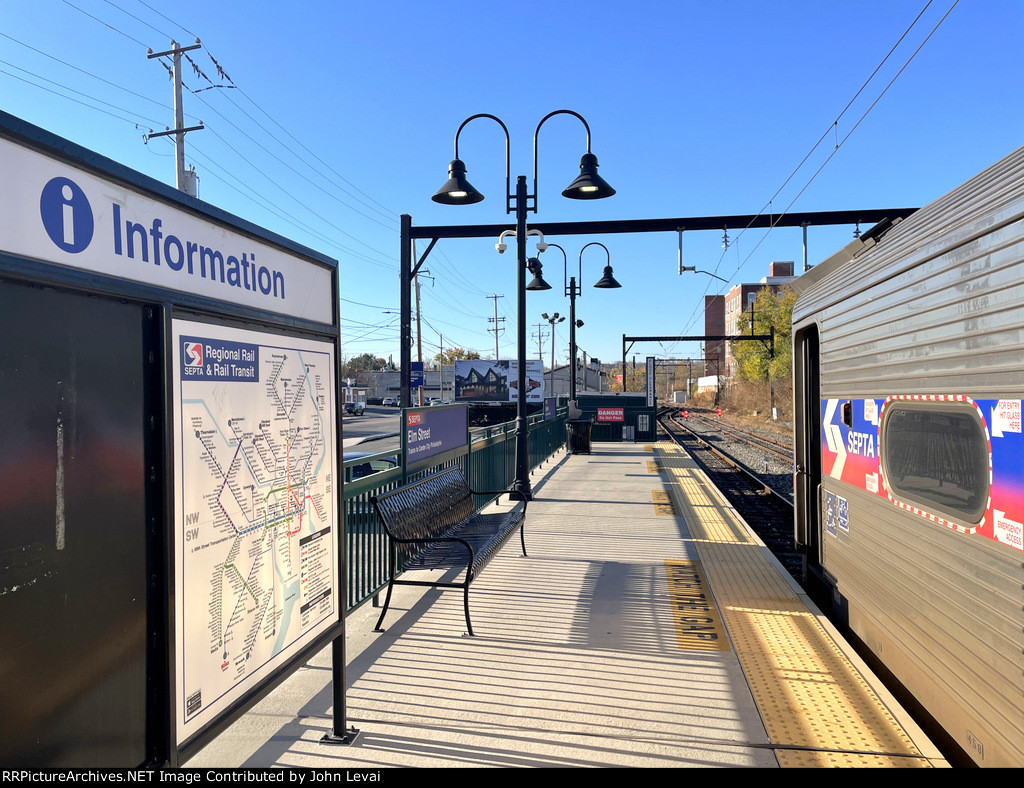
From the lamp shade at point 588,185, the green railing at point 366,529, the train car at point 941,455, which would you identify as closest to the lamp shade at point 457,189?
the lamp shade at point 588,185

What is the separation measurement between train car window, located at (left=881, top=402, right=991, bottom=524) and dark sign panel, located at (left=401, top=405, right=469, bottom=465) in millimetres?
3983

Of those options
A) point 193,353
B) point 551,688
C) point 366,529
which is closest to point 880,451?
point 551,688

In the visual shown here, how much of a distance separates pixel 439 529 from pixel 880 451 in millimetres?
3753

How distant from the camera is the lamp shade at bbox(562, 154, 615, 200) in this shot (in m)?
9.39

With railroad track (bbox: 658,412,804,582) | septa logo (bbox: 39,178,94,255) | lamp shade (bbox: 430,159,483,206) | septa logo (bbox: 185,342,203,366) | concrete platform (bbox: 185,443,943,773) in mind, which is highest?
lamp shade (bbox: 430,159,483,206)

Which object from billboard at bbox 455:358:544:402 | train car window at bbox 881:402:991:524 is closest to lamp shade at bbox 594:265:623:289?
train car window at bbox 881:402:991:524

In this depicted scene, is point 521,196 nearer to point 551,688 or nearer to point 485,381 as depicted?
point 551,688

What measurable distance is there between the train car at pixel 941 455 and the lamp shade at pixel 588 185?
4.81 m

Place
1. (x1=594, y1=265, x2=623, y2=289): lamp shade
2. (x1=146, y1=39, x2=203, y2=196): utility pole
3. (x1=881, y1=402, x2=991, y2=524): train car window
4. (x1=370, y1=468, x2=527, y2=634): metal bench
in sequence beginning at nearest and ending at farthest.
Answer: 1. (x1=881, y1=402, x2=991, y2=524): train car window
2. (x1=370, y1=468, x2=527, y2=634): metal bench
3. (x1=594, y1=265, x2=623, y2=289): lamp shade
4. (x1=146, y1=39, x2=203, y2=196): utility pole

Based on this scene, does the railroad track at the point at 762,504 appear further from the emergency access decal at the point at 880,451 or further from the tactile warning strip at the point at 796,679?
the emergency access decal at the point at 880,451

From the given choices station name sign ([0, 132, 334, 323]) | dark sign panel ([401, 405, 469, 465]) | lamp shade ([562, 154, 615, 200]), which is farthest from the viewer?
lamp shade ([562, 154, 615, 200])

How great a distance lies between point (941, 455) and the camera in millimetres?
3318

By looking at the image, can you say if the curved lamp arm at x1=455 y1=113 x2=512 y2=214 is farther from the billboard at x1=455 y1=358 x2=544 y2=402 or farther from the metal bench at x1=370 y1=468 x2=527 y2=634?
the billboard at x1=455 y1=358 x2=544 y2=402

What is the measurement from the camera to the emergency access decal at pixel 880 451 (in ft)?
Result: 8.59
